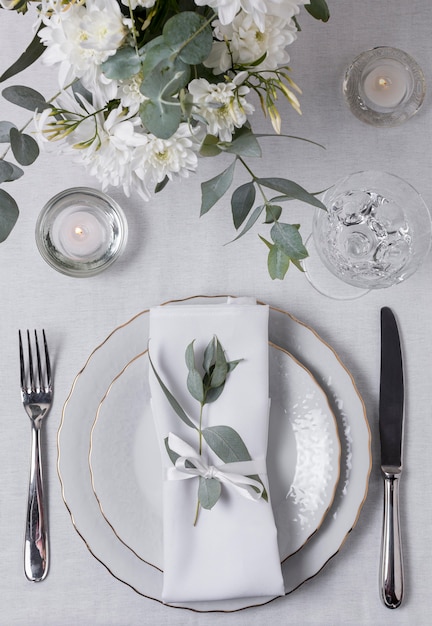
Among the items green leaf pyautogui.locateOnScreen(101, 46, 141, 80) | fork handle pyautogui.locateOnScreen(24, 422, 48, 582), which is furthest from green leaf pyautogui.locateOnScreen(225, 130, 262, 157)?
fork handle pyautogui.locateOnScreen(24, 422, 48, 582)

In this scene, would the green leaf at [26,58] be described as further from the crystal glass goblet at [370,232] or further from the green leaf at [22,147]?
the crystal glass goblet at [370,232]

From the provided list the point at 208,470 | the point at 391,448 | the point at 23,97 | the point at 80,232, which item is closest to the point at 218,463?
the point at 208,470

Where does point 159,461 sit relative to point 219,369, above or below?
below

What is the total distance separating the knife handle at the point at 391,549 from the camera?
767 millimetres

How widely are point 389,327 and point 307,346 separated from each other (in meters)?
0.10

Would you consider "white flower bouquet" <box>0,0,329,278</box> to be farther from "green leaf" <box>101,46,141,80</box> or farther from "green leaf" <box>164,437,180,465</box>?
"green leaf" <box>164,437,180,465</box>

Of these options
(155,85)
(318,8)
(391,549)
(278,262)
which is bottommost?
(391,549)

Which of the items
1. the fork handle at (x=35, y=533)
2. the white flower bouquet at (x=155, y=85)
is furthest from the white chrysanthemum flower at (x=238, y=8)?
the fork handle at (x=35, y=533)

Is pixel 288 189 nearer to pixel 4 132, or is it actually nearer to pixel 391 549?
pixel 4 132

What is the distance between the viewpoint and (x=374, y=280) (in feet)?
2.39

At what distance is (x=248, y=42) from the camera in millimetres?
539

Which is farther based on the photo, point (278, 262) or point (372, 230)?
point (372, 230)

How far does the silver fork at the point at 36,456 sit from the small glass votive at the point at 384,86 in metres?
0.47

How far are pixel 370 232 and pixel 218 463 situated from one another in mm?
323
